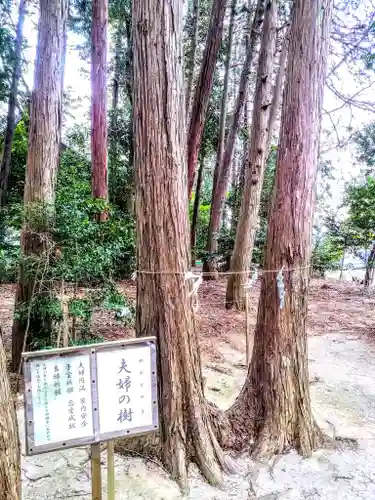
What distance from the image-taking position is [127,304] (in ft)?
12.8

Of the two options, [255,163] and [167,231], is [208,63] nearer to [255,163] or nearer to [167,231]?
[255,163]

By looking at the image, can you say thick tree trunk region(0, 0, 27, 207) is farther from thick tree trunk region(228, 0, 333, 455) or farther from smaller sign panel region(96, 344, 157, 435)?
smaller sign panel region(96, 344, 157, 435)

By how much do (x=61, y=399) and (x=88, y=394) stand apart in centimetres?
12

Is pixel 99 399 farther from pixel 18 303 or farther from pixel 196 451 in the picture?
pixel 18 303

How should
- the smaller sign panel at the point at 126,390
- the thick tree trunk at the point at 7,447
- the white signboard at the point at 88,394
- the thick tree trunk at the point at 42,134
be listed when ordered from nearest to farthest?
the thick tree trunk at the point at 7,447 → the white signboard at the point at 88,394 → the smaller sign panel at the point at 126,390 → the thick tree trunk at the point at 42,134

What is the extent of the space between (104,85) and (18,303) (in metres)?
4.97

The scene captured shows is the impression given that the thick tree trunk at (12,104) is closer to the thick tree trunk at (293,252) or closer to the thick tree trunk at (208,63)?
the thick tree trunk at (208,63)

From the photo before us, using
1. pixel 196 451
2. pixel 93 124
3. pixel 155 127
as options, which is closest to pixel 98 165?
pixel 93 124

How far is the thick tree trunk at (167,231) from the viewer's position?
91.6 inches

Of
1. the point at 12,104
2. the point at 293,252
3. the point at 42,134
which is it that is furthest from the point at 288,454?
the point at 12,104

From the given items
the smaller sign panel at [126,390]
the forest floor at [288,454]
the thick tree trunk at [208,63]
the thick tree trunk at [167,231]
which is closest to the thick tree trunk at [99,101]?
the thick tree trunk at [208,63]

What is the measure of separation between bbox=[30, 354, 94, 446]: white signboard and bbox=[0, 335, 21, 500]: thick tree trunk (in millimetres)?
94

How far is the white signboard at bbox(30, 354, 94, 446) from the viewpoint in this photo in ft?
5.40

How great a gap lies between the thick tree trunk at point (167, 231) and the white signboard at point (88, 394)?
0.55 meters
